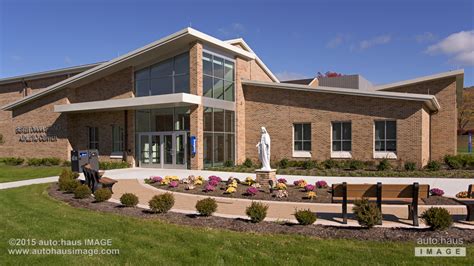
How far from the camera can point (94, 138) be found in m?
27.6

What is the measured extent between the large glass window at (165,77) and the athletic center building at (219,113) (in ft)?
0.21

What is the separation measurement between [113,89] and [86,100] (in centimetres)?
282

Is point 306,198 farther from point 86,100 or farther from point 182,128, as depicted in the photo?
point 86,100

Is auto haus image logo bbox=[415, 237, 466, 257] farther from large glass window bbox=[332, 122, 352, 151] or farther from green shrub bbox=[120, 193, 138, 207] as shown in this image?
large glass window bbox=[332, 122, 352, 151]

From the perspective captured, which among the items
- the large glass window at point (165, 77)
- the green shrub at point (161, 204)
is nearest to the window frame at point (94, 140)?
the large glass window at point (165, 77)

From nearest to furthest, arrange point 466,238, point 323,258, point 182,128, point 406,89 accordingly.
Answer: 1. point 323,258
2. point 466,238
3. point 182,128
4. point 406,89

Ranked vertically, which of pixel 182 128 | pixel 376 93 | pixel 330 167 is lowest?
pixel 330 167

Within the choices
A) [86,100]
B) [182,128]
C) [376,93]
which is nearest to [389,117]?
[376,93]

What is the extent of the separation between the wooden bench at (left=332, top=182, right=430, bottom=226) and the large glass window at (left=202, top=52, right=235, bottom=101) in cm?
1595

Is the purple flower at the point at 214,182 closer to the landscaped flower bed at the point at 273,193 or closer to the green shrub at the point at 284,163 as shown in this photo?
the landscaped flower bed at the point at 273,193

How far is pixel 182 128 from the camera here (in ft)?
76.2

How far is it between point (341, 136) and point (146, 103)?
37.6 feet

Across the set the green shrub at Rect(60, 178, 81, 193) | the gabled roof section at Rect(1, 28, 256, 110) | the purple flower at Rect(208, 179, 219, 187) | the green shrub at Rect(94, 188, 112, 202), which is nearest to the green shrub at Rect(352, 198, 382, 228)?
the green shrub at Rect(94, 188, 112, 202)

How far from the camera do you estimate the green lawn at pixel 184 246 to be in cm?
539
